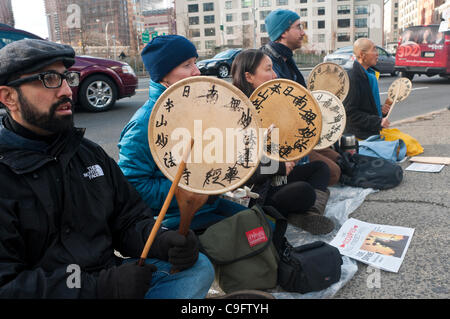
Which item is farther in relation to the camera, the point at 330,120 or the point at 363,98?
the point at 363,98

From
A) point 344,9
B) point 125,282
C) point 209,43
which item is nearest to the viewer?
point 125,282

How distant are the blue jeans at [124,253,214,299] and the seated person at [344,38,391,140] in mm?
3374

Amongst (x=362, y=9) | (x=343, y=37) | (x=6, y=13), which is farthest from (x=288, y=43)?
(x=362, y=9)

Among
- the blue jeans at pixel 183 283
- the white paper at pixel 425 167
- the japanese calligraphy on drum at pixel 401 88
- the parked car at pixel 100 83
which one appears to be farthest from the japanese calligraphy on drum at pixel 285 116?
the parked car at pixel 100 83

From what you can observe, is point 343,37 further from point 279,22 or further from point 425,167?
point 279,22

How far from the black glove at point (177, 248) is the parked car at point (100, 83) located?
695 centimetres

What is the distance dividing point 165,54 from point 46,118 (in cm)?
89

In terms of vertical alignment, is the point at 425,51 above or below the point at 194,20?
below

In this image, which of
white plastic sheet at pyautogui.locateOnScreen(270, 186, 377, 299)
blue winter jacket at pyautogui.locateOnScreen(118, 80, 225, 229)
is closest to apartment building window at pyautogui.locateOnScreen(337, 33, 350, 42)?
white plastic sheet at pyautogui.locateOnScreen(270, 186, 377, 299)

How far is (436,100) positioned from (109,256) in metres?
9.85

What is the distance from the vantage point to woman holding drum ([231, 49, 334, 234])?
278 cm

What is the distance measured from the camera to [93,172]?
1664 mm

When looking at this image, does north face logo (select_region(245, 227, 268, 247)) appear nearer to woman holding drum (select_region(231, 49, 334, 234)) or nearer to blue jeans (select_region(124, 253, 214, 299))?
blue jeans (select_region(124, 253, 214, 299))

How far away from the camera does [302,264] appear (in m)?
2.10
